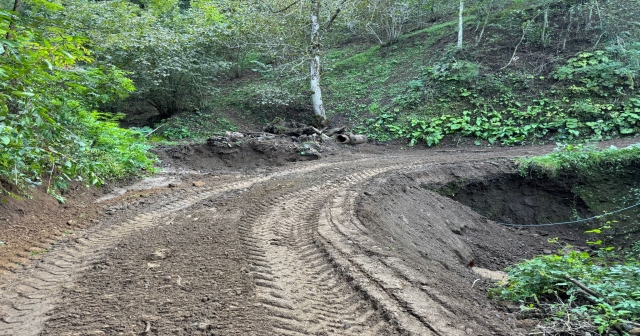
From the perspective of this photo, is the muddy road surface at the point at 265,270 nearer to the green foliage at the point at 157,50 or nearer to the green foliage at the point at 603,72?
the green foliage at the point at 603,72

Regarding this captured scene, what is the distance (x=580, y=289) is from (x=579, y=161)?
6862 millimetres

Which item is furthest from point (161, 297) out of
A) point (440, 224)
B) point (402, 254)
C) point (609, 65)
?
point (609, 65)

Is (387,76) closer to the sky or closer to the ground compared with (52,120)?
closer to the sky

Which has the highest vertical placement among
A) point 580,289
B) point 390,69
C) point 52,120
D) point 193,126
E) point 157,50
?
point 157,50

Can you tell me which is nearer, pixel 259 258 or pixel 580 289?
pixel 580 289

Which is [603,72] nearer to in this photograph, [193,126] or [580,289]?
[580,289]

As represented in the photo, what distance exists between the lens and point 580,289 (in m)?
3.12

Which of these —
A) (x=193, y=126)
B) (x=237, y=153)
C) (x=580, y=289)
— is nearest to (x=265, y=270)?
(x=580, y=289)

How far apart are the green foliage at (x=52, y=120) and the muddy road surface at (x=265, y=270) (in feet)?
2.89

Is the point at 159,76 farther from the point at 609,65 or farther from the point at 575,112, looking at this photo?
the point at 609,65

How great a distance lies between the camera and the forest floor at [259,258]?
2744 millimetres

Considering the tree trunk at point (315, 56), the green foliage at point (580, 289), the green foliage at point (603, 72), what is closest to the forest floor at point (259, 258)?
the green foliage at point (580, 289)

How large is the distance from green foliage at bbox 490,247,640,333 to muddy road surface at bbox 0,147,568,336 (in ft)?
1.06

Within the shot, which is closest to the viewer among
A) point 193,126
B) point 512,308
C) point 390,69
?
point 512,308
